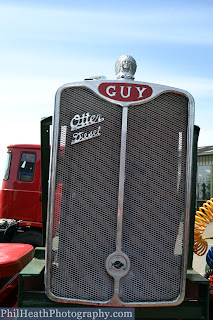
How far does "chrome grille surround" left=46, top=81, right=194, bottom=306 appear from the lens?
7.58ft

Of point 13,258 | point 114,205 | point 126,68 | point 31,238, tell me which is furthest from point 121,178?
point 31,238

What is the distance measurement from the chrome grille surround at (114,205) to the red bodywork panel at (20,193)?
4.45 m

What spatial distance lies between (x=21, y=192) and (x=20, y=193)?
26 mm

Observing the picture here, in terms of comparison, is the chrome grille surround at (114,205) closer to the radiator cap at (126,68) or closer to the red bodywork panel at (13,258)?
the radiator cap at (126,68)

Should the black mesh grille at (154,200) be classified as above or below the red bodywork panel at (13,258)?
above

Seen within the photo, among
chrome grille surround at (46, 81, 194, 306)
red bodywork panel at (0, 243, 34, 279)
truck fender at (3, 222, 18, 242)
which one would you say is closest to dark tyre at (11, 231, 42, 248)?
truck fender at (3, 222, 18, 242)

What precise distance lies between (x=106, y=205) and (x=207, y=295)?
0.85 m

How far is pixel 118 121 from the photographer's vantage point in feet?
7.68

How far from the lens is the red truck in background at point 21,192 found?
6.65m

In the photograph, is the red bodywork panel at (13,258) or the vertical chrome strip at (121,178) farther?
the red bodywork panel at (13,258)

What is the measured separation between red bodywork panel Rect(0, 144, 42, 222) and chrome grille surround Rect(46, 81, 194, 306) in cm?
445

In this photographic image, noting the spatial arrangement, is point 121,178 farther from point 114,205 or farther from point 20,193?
point 20,193

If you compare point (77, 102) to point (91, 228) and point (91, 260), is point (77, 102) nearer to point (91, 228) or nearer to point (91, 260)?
point (91, 228)

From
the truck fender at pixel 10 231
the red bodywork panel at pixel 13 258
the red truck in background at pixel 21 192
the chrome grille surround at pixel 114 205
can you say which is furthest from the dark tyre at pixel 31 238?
the chrome grille surround at pixel 114 205
